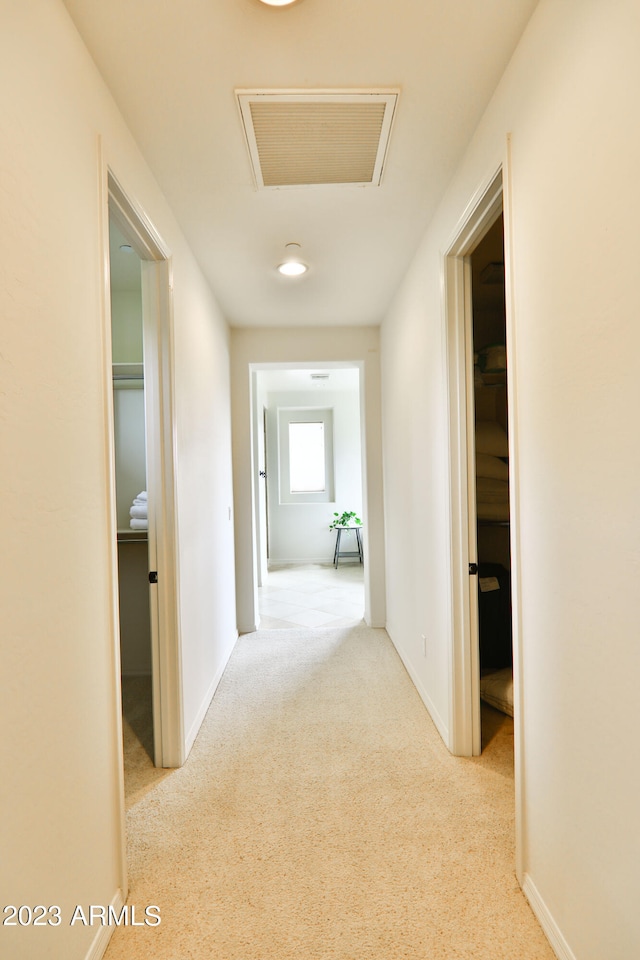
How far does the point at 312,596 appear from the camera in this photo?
5410 millimetres

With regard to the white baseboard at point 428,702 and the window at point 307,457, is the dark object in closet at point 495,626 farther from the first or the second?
the window at point 307,457

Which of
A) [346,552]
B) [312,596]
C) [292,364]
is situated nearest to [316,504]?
[346,552]

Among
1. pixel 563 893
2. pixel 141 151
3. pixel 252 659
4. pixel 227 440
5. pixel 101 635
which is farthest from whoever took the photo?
pixel 227 440

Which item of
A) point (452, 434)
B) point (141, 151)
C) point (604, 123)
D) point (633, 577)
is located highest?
point (141, 151)

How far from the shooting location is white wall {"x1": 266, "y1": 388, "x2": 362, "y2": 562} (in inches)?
289

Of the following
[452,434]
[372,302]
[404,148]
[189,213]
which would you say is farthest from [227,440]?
[404,148]

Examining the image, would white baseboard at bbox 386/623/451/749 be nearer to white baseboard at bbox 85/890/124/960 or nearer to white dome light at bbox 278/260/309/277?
white baseboard at bbox 85/890/124/960

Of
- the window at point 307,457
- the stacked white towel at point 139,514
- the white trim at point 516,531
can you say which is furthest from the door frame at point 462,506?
the window at point 307,457

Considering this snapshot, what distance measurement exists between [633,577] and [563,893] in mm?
878

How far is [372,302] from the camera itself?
352cm

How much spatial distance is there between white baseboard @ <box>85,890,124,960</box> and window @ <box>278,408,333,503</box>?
19.6 ft

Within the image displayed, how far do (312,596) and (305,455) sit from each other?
2629 mm

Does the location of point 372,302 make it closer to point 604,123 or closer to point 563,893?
point 604,123

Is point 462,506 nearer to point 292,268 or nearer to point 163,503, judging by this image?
point 163,503
